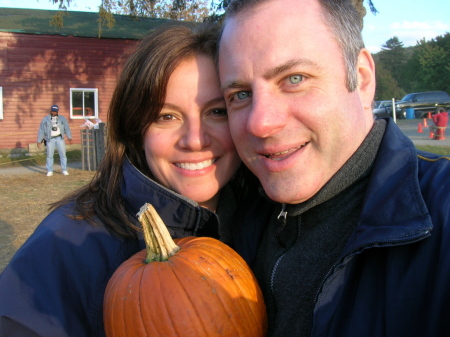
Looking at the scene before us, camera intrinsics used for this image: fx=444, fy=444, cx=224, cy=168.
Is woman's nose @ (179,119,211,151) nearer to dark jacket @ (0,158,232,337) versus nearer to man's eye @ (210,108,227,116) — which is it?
man's eye @ (210,108,227,116)

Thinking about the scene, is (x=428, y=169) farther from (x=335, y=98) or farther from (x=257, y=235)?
(x=257, y=235)

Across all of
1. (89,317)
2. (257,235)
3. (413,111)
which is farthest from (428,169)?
(413,111)

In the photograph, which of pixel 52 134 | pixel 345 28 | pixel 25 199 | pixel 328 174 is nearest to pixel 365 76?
pixel 345 28

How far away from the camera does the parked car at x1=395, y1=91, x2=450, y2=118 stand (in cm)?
3847

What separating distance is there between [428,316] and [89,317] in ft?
4.38

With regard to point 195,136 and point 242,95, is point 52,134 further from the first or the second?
point 242,95

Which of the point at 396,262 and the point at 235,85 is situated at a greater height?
the point at 235,85

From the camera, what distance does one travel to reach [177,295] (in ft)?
5.50

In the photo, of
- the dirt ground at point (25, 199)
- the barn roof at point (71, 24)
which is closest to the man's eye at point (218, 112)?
the dirt ground at point (25, 199)

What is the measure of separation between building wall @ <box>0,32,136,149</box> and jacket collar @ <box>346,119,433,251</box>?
1921 cm

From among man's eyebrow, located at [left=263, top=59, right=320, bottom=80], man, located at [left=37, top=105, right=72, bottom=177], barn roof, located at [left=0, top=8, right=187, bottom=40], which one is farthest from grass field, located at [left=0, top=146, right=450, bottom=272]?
barn roof, located at [left=0, top=8, right=187, bottom=40]

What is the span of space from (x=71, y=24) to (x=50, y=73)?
341cm

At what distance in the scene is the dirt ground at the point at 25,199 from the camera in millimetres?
7574

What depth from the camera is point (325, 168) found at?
6.05 ft
